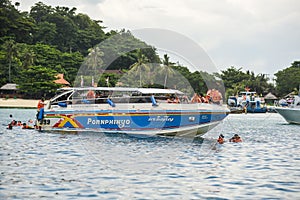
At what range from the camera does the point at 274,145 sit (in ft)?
84.6

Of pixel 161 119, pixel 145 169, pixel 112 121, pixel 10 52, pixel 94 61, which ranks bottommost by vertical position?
pixel 145 169

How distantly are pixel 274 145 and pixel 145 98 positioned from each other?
761 cm

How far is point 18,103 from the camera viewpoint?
73.5 metres

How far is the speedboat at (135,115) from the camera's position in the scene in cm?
2686

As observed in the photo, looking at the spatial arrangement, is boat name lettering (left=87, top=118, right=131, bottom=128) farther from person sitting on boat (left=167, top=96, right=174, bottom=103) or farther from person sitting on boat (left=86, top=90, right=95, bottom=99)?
person sitting on boat (left=167, top=96, right=174, bottom=103)

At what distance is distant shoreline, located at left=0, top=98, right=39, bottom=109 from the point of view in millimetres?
71500

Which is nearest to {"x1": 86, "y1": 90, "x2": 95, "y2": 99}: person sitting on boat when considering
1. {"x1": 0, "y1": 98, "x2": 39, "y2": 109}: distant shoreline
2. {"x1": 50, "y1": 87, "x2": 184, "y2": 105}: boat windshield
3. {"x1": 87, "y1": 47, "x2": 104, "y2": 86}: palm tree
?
{"x1": 50, "y1": 87, "x2": 184, "y2": 105}: boat windshield

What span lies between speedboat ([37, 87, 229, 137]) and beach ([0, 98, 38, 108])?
43721mm

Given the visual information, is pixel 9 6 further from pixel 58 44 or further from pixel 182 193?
pixel 182 193

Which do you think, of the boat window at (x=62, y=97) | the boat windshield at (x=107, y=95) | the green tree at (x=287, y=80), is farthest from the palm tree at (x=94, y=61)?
the boat windshield at (x=107, y=95)

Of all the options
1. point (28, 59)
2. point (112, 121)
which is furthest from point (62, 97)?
point (28, 59)

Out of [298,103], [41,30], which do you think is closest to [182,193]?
[298,103]

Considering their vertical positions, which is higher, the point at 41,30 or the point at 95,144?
the point at 41,30

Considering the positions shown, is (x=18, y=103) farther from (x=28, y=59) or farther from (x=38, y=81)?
(x=28, y=59)
